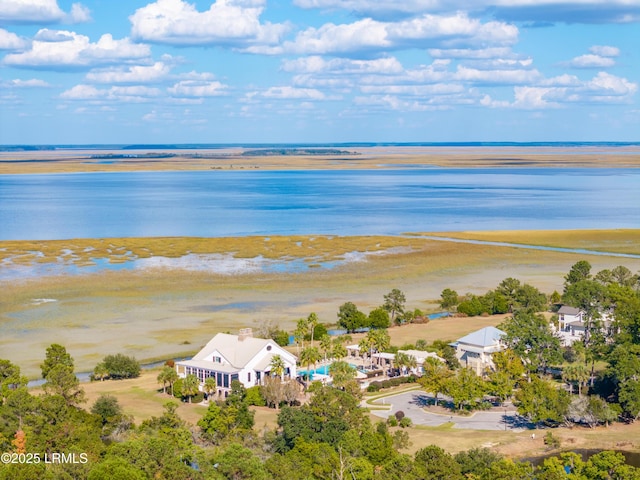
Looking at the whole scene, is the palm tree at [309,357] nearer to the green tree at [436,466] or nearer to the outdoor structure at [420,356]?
the outdoor structure at [420,356]

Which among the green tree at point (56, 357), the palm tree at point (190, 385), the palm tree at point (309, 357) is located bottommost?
the palm tree at point (190, 385)

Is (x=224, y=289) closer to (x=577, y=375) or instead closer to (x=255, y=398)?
(x=255, y=398)

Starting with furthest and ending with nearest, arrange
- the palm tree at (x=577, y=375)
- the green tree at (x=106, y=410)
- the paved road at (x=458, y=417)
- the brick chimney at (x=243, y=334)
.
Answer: the brick chimney at (x=243, y=334) → the palm tree at (x=577, y=375) → the paved road at (x=458, y=417) → the green tree at (x=106, y=410)

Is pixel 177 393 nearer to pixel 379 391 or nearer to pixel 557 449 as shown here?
pixel 379 391

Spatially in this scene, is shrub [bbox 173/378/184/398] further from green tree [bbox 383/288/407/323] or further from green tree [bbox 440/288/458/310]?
green tree [bbox 440/288/458/310]

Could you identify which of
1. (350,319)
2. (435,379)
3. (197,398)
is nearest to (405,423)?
(435,379)

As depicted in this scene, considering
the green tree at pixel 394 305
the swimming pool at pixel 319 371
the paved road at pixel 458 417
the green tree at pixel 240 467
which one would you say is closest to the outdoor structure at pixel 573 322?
the green tree at pixel 394 305
